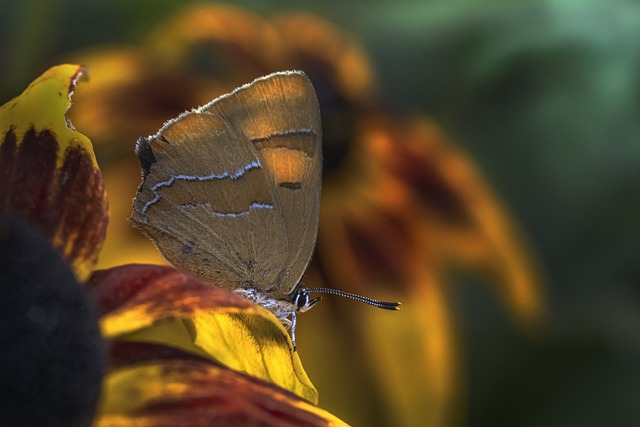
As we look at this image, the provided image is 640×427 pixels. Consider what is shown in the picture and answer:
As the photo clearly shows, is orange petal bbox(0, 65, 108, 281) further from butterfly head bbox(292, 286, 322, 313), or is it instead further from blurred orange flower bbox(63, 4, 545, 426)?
blurred orange flower bbox(63, 4, 545, 426)

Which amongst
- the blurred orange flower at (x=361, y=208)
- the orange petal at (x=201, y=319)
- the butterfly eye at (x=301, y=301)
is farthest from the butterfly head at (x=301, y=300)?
the blurred orange flower at (x=361, y=208)

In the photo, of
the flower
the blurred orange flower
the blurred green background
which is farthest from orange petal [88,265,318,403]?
the blurred green background

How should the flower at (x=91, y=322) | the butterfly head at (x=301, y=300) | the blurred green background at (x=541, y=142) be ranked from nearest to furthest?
1. the flower at (x=91, y=322)
2. the butterfly head at (x=301, y=300)
3. the blurred green background at (x=541, y=142)

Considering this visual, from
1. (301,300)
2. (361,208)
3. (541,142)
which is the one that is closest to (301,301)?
(301,300)

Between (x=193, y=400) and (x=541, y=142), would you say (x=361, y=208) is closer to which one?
(x=541, y=142)

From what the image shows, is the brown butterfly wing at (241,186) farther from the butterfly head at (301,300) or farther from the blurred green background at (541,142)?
the blurred green background at (541,142)

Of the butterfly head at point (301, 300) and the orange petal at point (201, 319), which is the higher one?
the butterfly head at point (301, 300)
